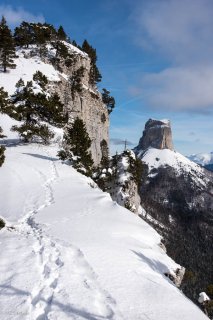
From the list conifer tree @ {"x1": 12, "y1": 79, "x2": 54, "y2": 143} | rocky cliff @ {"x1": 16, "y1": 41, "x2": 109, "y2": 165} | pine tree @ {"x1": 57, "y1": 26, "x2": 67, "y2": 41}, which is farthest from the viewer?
pine tree @ {"x1": 57, "y1": 26, "x2": 67, "y2": 41}

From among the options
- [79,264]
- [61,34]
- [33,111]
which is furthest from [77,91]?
[79,264]

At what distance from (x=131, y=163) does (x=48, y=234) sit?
2168 inches

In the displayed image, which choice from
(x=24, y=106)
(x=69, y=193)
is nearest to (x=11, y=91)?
(x=24, y=106)

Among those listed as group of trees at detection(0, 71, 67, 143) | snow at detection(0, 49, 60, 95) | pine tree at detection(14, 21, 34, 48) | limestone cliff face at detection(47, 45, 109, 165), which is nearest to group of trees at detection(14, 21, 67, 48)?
pine tree at detection(14, 21, 34, 48)

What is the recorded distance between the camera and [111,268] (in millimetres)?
15047

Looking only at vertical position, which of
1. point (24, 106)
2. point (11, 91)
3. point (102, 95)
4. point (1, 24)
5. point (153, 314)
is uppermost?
point (1, 24)

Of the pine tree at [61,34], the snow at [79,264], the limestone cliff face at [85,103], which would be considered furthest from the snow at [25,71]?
the snow at [79,264]

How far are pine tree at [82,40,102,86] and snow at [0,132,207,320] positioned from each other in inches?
3736

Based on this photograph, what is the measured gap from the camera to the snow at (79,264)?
11.5 m

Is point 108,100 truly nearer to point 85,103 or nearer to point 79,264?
point 85,103

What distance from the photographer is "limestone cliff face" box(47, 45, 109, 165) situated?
93438 mm

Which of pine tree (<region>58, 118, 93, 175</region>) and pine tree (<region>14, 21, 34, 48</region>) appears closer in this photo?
pine tree (<region>58, 118, 93, 175</region>)

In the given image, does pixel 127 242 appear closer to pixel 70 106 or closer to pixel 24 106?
pixel 24 106

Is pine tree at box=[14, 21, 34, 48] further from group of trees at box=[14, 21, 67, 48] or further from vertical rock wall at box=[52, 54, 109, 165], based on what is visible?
vertical rock wall at box=[52, 54, 109, 165]
